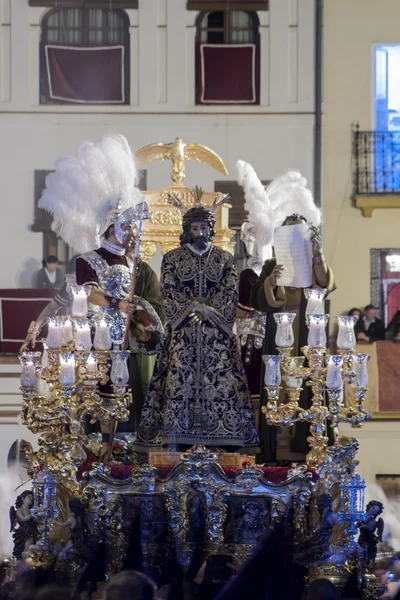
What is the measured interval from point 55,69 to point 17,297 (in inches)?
99.5

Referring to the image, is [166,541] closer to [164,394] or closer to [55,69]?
[164,394]

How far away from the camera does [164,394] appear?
33.1ft

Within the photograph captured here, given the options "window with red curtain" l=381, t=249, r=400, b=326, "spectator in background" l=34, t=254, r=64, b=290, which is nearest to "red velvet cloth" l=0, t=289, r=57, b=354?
"spectator in background" l=34, t=254, r=64, b=290

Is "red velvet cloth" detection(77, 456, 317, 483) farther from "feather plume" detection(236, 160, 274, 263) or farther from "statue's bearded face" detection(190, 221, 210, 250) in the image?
"feather plume" detection(236, 160, 274, 263)

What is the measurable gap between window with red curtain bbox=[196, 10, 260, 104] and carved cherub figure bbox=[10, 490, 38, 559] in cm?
834

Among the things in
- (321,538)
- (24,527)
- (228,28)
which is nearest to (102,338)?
(24,527)

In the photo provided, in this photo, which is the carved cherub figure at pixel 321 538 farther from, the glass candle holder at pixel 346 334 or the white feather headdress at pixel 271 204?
the white feather headdress at pixel 271 204

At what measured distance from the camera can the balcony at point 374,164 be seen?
674 inches

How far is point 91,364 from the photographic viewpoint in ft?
32.3

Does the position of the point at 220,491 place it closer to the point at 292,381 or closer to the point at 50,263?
the point at 292,381

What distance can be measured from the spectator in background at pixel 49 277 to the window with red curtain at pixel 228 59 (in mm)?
2387

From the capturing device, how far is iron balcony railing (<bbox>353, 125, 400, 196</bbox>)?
1711cm

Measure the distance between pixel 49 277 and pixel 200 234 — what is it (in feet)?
23.0

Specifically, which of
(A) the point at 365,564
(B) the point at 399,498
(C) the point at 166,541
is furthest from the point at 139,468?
(B) the point at 399,498
